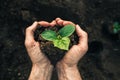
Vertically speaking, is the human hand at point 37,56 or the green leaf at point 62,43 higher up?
the green leaf at point 62,43

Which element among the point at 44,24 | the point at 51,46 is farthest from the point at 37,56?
the point at 44,24

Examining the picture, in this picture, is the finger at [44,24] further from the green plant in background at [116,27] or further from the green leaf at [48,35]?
the green plant in background at [116,27]

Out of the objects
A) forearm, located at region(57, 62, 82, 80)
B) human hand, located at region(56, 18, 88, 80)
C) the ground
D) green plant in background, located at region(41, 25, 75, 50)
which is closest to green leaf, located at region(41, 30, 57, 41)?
green plant in background, located at region(41, 25, 75, 50)

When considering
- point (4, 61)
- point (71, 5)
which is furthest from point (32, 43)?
point (71, 5)

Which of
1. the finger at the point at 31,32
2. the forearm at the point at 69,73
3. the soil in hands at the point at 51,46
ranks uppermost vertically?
the finger at the point at 31,32

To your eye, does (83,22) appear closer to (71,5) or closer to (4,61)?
(71,5)

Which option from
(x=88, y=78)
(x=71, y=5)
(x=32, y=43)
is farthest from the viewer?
(x=71, y=5)

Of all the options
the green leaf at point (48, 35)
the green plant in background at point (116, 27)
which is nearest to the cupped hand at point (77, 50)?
the green leaf at point (48, 35)

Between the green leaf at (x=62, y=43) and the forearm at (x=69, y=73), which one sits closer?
the green leaf at (x=62, y=43)

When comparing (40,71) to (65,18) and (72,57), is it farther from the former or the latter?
(65,18)
